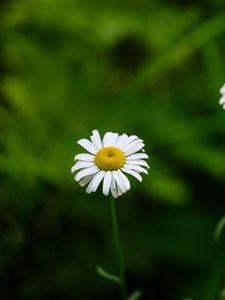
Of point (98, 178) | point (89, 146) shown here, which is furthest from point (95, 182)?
point (89, 146)

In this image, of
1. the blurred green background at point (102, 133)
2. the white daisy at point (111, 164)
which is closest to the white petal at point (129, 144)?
the white daisy at point (111, 164)

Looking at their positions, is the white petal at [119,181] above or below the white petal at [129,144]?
below

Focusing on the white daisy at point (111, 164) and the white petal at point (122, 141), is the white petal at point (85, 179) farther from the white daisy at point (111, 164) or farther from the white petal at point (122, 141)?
the white petal at point (122, 141)

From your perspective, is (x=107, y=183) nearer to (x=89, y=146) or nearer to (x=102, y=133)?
(x=89, y=146)

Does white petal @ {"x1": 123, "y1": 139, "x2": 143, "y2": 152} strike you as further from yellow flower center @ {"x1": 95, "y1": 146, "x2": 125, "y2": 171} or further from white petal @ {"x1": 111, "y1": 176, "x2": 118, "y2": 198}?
white petal @ {"x1": 111, "y1": 176, "x2": 118, "y2": 198}

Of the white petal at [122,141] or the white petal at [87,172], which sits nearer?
the white petal at [87,172]

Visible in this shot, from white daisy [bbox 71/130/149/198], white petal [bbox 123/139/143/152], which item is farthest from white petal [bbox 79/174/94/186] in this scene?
white petal [bbox 123/139/143/152]

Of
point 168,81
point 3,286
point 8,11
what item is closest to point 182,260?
point 3,286

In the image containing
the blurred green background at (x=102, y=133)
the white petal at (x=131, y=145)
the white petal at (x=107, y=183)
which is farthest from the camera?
the blurred green background at (x=102, y=133)
